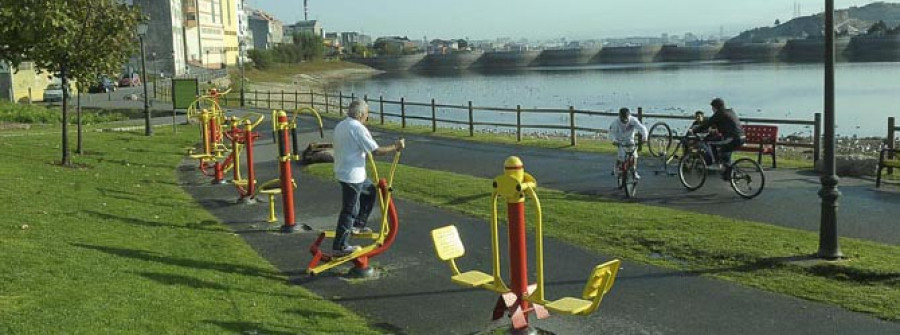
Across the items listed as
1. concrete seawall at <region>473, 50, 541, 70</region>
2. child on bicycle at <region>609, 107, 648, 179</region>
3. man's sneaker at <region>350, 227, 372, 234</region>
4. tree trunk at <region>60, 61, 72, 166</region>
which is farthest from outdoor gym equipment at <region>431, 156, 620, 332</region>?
concrete seawall at <region>473, 50, 541, 70</region>

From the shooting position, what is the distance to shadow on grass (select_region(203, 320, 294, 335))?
6.02 metres

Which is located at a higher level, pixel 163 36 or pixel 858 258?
Answer: pixel 163 36

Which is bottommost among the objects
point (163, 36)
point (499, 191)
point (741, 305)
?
point (741, 305)

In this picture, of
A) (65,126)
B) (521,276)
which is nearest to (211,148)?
(65,126)

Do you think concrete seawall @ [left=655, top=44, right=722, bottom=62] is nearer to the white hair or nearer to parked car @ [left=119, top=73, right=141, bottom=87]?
parked car @ [left=119, top=73, right=141, bottom=87]

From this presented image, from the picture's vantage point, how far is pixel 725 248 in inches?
342

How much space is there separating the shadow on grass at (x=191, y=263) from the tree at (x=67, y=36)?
25.7 ft

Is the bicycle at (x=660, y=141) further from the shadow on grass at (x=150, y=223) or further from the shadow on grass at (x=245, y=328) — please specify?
the shadow on grass at (x=245, y=328)

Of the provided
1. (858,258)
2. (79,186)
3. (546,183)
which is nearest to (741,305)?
(858,258)

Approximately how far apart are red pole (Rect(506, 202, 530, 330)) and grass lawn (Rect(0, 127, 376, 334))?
115 centimetres

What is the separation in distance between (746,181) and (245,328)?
8582 mm

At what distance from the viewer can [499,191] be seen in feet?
18.9

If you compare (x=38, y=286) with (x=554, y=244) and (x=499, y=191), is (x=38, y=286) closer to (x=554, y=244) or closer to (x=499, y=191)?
(x=499, y=191)

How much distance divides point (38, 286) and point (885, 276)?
6.85m
